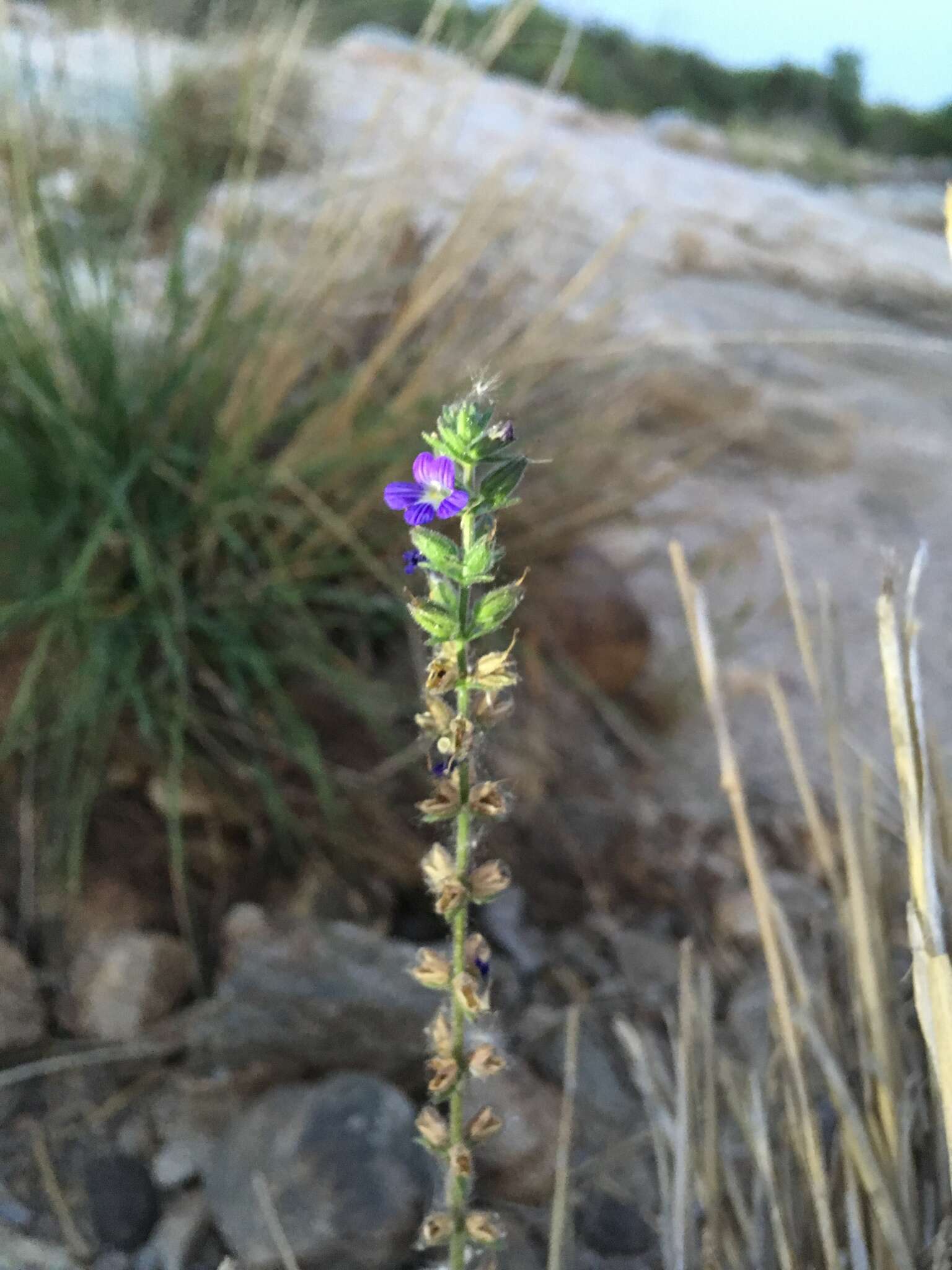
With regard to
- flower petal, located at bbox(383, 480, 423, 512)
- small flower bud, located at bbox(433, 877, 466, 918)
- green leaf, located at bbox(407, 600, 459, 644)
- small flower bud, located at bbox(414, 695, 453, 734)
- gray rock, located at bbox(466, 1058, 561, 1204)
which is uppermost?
flower petal, located at bbox(383, 480, 423, 512)

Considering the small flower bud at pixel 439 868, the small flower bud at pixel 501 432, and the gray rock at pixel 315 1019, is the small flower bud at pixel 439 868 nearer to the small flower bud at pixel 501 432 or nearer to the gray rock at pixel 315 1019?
the small flower bud at pixel 501 432

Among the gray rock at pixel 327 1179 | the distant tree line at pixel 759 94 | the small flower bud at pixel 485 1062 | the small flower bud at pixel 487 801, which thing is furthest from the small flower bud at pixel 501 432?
the distant tree line at pixel 759 94

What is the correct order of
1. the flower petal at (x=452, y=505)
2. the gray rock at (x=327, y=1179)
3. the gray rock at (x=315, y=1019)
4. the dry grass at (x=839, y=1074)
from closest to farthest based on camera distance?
the flower petal at (x=452, y=505) → the dry grass at (x=839, y=1074) → the gray rock at (x=327, y=1179) → the gray rock at (x=315, y=1019)

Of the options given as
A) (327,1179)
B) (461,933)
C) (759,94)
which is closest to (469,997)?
(461,933)

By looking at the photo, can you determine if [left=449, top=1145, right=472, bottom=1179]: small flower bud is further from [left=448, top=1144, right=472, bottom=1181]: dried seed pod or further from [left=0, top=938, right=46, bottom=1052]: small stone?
[left=0, top=938, right=46, bottom=1052]: small stone

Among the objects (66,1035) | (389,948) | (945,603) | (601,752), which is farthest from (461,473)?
(945,603)

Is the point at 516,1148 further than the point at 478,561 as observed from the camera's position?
Yes

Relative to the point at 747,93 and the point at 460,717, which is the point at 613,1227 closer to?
the point at 460,717

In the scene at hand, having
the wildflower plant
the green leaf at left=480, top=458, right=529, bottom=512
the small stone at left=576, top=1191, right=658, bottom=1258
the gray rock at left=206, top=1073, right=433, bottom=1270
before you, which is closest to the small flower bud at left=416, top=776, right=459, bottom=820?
the wildflower plant
